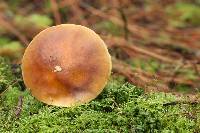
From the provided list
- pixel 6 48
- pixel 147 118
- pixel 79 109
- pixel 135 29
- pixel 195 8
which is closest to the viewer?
pixel 147 118

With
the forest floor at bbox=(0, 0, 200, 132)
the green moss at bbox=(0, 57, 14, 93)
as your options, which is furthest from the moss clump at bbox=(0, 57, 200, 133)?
the green moss at bbox=(0, 57, 14, 93)

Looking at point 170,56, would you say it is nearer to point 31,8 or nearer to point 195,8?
point 195,8

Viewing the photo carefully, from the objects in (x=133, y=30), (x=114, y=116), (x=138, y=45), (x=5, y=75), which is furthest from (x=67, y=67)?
(x=133, y=30)

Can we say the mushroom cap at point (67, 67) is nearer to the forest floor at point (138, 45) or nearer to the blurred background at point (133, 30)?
the forest floor at point (138, 45)

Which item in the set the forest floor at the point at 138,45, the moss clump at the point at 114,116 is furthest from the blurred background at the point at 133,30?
the moss clump at the point at 114,116

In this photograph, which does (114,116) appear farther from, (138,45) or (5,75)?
(138,45)

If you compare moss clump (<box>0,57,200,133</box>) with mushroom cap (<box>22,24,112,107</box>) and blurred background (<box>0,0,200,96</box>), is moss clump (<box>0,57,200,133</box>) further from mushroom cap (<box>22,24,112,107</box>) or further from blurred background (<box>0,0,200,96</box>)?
blurred background (<box>0,0,200,96</box>)

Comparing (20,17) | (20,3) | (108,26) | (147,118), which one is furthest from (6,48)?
(147,118)
